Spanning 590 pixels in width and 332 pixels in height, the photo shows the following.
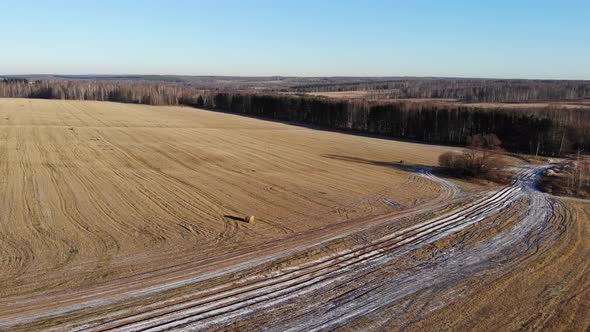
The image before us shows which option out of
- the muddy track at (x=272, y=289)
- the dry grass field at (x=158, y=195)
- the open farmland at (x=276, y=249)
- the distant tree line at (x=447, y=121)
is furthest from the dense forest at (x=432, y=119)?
the muddy track at (x=272, y=289)

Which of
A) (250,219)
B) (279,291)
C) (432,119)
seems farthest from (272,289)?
(432,119)

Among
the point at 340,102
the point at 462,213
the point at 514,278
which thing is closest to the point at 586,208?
the point at 462,213

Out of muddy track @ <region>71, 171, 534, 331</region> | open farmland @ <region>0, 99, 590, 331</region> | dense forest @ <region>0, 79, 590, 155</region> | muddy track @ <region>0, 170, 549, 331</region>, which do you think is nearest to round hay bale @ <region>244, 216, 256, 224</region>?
open farmland @ <region>0, 99, 590, 331</region>

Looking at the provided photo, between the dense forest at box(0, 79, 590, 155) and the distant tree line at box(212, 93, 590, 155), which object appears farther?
the dense forest at box(0, 79, 590, 155)

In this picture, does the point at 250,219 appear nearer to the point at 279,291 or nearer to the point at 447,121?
the point at 279,291

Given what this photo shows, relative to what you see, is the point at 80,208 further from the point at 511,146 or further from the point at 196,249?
the point at 511,146

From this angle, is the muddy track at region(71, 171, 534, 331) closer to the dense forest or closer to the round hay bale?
the round hay bale

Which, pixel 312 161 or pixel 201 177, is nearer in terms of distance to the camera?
pixel 201 177

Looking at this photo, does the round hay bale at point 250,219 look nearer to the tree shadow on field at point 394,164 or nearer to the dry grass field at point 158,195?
the dry grass field at point 158,195
